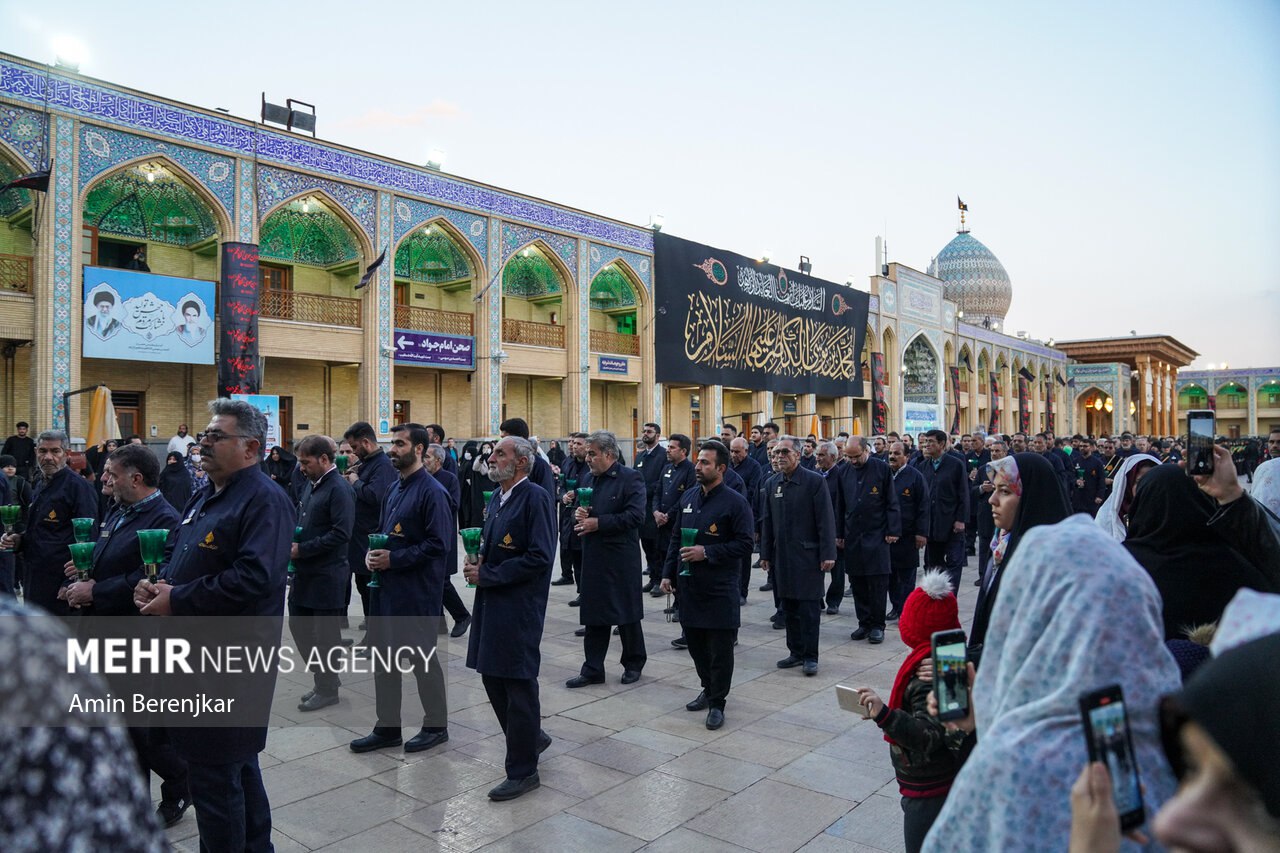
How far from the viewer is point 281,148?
1529 centimetres

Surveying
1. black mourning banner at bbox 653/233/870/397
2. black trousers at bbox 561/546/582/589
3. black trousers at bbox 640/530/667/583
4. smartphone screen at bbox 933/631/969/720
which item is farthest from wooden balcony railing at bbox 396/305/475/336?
smartphone screen at bbox 933/631/969/720

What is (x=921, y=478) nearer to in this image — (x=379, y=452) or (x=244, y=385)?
(x=379, y=452)

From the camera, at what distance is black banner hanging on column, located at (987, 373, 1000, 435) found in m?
40.7

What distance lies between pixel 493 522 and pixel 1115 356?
2205 inches

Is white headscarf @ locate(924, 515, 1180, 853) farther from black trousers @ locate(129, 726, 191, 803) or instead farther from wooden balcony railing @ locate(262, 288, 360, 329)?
→ wooden balcony railing @ locate(262, 288, 360, 329)

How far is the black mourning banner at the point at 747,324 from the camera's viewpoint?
23047 mm

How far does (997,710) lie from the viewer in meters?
1.40

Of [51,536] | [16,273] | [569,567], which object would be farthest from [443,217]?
[51,536]

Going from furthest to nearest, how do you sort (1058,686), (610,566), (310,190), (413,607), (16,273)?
(310,190) → (16,273) → (610,566) → (413,607) → (1058,686)

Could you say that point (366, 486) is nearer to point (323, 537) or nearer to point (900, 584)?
point (323, 537)

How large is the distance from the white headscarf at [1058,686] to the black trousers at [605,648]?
4057mm

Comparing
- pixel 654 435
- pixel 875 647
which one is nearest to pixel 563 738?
pixel 875 647

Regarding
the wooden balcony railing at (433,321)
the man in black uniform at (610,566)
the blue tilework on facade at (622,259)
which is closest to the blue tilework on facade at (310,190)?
the wooden balcony railing at (433,321)

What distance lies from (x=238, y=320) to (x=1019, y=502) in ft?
47.9
